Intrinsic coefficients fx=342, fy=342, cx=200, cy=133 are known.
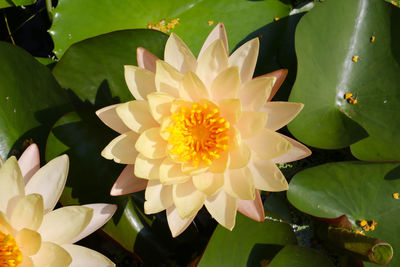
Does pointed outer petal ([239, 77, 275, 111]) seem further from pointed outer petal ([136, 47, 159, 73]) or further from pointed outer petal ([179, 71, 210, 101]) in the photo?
pointed outer petal ([136, 47, 159, 73])

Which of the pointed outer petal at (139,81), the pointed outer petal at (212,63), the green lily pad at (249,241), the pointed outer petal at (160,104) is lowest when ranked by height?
the green lily pad at (249,241)

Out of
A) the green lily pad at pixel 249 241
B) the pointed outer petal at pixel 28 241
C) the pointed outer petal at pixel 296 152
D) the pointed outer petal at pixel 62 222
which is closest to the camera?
the pointed outer petal at pixel 28 241

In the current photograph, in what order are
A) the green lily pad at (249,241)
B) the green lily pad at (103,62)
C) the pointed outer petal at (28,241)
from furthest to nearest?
the green lily pad at (103,62) < the green lily pad at (249,241) < the pointed outer petal at (28,241)

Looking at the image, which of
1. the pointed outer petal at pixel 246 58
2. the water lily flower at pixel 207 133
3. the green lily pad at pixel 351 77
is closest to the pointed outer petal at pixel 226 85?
the water lily flower at pixel 207 133

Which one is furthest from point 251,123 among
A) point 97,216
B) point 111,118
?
point 97,216

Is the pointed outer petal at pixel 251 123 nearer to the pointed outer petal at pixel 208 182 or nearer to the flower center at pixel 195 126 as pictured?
the flower center at pixel 195 126

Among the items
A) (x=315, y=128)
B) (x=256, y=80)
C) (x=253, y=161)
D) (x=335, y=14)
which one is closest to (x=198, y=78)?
(x=256, y=80)

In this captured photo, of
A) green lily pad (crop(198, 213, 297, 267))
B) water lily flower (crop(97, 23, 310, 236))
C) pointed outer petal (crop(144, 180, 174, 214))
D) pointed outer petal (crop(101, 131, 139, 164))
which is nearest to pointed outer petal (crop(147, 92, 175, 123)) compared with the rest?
water lily flower (crop(97, 23, 310, 236))

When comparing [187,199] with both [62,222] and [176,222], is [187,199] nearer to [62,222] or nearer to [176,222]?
[176,222]
